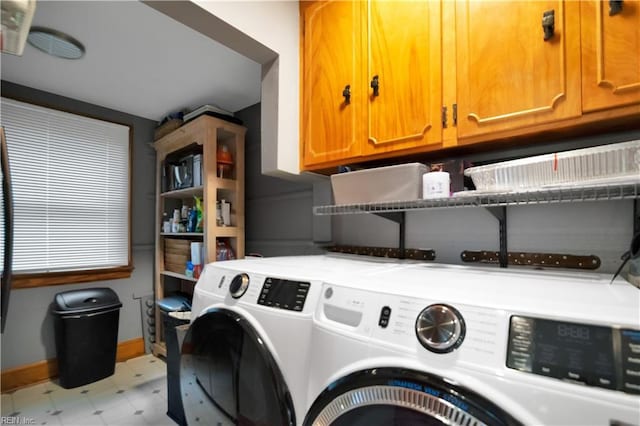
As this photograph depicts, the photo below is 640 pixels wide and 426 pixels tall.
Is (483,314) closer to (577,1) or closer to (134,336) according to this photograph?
(577,1)

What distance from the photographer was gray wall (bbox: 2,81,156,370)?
2.24 m

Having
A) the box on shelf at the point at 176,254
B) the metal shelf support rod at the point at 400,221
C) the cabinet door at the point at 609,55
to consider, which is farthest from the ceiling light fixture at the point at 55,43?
the cabinet door at the point at 609,55

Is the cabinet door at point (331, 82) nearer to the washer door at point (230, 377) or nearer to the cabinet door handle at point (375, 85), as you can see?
the cabinet door handle at point (375, 85)

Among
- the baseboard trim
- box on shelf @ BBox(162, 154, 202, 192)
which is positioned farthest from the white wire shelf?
the baseboard trim

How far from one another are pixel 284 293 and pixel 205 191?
5.29 feet

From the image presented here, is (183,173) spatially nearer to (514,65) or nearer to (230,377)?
(230,377)

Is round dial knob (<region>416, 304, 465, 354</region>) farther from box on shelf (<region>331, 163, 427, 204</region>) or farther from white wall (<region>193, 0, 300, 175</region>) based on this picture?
white wall (<region>193, 0, 300, 175</region>)

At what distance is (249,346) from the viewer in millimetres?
835

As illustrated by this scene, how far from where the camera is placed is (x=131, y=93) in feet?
7.89

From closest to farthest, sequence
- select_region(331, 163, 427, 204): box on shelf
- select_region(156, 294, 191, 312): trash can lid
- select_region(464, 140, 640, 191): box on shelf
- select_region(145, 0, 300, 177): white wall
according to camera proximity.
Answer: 1. select_region(464, 140, 640, 191): box on shelf
2. select_region(331, 163, 427, 204): box on shelf
3. select_region(145, 0, 300, 177): white wall
4. select_region(156, 294, 191, 312): trash can lid

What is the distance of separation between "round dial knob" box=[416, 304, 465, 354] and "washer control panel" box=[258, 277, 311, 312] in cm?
33

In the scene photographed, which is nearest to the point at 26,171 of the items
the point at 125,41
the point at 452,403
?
the point at 125,41

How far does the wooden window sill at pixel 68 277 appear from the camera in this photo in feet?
7.43

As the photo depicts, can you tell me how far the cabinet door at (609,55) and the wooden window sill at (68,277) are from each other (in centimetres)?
330
